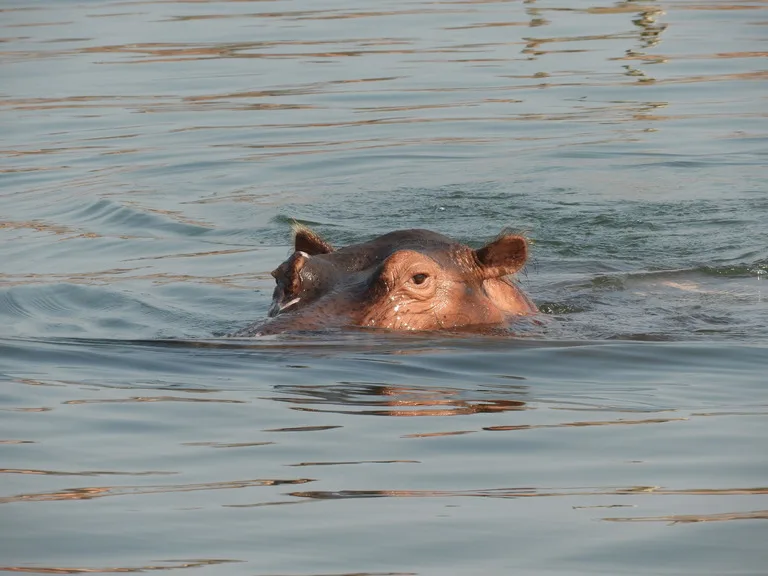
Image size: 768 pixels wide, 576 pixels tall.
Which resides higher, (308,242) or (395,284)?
(308,242)

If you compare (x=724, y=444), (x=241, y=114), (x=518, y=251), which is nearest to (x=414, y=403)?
(x=724, y=444)

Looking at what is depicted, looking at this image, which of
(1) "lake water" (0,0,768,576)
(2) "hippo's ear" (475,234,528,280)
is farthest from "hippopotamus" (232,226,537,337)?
(1) "lake water" (0,0,768,576)

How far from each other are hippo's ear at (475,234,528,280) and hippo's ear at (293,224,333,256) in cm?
97

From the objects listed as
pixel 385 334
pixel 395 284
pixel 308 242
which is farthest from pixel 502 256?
pixel 308 242

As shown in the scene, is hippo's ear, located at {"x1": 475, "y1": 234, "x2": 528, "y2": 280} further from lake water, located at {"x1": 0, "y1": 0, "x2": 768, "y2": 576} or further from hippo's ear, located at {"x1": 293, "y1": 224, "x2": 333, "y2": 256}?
hippo's ear, located at {"x1": 293, "y1": 224, "x2": 333, "y2": 256}

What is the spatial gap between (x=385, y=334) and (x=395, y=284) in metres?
0.30

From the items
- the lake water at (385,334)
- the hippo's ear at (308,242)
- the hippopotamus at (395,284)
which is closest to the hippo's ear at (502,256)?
the hippopotamus at (395,284)

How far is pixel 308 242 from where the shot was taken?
29.9 ft

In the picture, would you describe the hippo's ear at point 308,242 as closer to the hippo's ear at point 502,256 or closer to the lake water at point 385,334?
the lake water at point 385,334

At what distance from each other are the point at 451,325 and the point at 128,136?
10966 millimetres

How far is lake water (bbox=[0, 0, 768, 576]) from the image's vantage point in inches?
207

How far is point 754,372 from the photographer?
305 inches

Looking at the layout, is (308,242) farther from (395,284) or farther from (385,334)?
(385,334)

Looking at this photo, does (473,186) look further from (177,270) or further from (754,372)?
(754,372)
